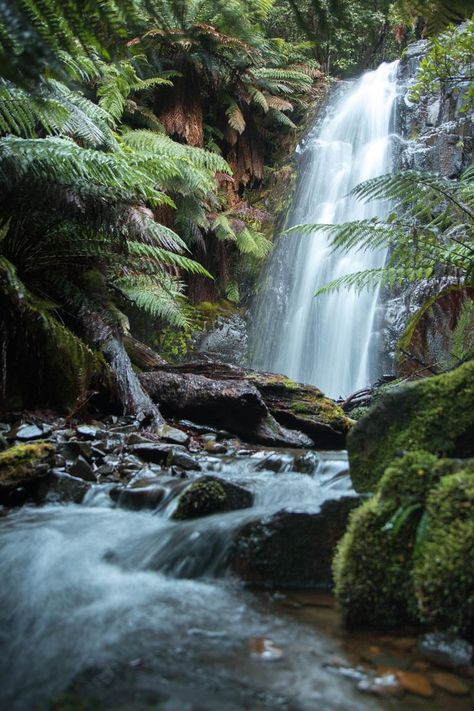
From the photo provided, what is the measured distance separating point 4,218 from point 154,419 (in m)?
2.28

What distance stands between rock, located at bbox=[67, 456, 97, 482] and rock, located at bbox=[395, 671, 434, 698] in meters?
2.64

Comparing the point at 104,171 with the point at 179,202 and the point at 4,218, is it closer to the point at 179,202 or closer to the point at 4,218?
the point at 4,218

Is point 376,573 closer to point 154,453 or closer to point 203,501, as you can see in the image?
point 203,501

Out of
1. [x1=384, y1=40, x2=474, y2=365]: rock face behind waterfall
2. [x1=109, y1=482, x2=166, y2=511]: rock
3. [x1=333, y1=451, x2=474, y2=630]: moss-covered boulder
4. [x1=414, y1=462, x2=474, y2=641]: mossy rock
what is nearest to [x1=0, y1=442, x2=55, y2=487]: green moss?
[x1=109, y1=482, x2=166, y2=511]: rock

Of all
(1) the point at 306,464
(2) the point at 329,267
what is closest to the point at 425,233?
(1) the point at 306,464

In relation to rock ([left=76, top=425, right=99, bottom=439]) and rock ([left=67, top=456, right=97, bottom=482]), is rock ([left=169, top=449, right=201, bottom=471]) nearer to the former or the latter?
rock ([left=67, top=456, right=97, bottom=482])

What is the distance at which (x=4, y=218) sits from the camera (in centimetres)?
493

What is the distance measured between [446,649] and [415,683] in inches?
8.2

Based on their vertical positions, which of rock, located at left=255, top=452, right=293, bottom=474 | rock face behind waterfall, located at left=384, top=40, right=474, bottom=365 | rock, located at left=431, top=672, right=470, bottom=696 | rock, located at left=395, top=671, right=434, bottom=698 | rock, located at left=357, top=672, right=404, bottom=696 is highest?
rock face behind waterfall, located at left=384, top=40, right=474, bottom=365

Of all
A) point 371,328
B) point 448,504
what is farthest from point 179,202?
point 448,504

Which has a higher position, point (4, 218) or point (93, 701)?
point (4, 218)

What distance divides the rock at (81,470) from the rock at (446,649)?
257 centimetres

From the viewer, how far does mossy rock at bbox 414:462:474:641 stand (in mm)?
1579

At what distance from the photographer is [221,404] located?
572 cm
